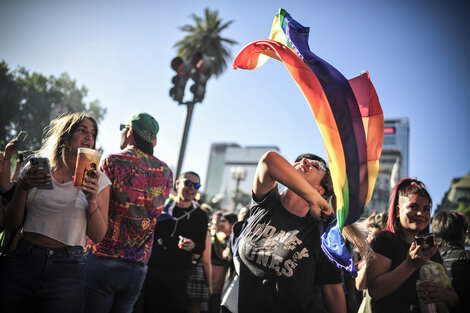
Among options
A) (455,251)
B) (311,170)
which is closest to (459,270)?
(455,251)

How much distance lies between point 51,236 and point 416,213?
2.71 meters

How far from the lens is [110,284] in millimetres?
2256

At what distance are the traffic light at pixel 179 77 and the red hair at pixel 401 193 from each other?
392cm

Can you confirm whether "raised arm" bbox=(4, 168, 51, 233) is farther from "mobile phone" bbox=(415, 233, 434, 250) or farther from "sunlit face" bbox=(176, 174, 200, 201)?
"mobile phone" bbox=(415, 233, 434, 250)

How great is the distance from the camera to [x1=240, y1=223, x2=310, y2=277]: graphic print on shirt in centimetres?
186

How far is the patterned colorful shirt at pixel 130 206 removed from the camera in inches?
91.6

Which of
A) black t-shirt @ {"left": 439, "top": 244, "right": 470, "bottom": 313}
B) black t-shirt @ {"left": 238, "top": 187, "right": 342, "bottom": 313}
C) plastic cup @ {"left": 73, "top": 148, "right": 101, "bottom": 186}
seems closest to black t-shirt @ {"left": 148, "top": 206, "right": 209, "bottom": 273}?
black t-shirt @ {"left": 238, "top": 187, "right": 342, "bottom": 313}

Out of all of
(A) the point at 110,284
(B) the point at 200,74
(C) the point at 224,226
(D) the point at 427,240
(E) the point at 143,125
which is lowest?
(A) the point at 110,284

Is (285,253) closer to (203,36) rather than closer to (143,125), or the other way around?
(143,125)

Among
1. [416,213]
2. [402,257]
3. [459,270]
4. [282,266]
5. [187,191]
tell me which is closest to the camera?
[282,266]

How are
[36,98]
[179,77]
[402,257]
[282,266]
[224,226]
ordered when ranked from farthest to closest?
[36,98], [224,226], [179,77], [402,257], [282,266]

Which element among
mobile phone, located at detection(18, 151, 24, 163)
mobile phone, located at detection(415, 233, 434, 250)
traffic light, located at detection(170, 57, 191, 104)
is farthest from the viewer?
traffic light, located at detection(170, 57, 191, 104)

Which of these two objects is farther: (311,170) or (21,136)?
(21,136)

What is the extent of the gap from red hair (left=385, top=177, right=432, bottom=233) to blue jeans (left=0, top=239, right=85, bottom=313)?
2459 mm
